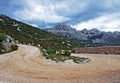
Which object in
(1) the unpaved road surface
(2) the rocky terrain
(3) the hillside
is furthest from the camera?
(2) the rocky terrain

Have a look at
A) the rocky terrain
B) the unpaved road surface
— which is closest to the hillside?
the rocky terrain

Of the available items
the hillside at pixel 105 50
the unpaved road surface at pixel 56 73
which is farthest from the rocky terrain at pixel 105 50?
the unpaved road surface at pixel 56 73

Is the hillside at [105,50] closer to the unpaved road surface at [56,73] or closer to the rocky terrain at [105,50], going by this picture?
the rocky terrain at [105,50]

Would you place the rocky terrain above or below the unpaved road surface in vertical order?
above

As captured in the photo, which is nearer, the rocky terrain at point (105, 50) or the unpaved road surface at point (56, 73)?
the unpaved road surface at point (56, 73)

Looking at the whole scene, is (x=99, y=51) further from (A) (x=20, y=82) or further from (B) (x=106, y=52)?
(A) (x=20, y=82)

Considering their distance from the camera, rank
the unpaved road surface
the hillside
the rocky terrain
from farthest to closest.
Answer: the rocky terrain → the hillside → the unpaved road surface

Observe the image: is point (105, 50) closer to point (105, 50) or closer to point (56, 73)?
point (105, 50)

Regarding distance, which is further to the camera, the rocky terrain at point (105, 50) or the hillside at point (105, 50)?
the rocky terrain at point (105, 50)

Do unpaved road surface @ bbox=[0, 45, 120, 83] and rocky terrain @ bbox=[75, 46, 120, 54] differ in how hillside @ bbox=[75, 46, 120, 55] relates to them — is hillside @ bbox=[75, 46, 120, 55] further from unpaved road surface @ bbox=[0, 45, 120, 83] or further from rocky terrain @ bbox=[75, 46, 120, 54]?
unpaved road surface @ bbox=[0, 45, 120, 83]

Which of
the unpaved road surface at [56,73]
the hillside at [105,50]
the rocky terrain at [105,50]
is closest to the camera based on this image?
the unpaved road surface at [56,73]

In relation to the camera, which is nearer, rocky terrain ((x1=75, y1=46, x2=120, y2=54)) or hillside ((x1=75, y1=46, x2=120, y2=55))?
hillside ((x1=75, y1=46, x2=120, y2=55))

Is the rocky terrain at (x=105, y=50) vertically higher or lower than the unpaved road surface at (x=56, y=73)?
higher

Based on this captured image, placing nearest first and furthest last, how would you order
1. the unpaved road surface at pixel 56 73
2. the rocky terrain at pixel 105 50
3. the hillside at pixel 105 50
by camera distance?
the unpaved road surface at pixel 56 73
the hillside at pixel 105 50
the rocky terrain at pixel 105 50
